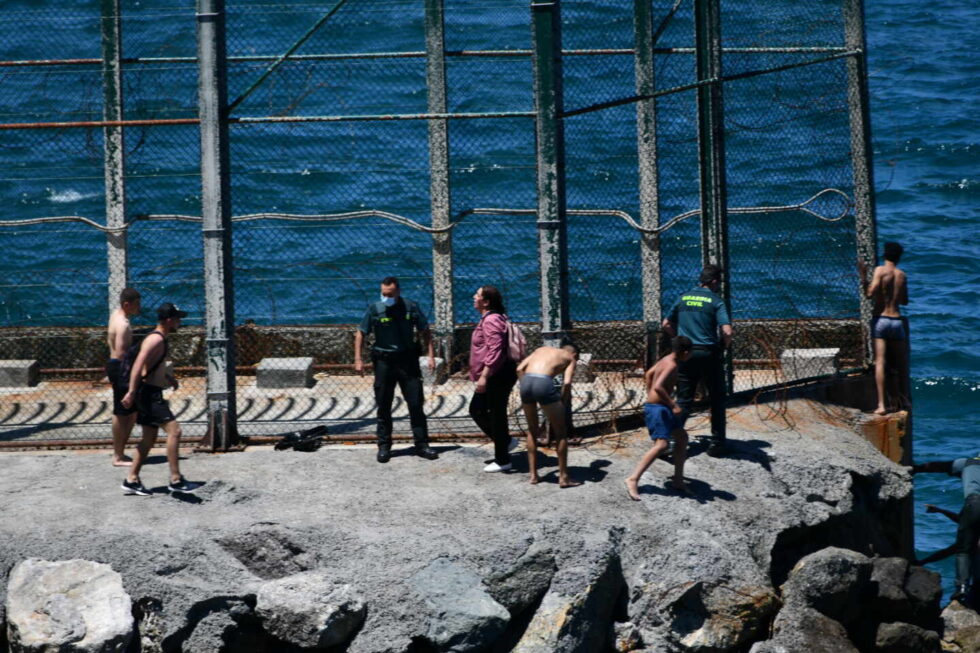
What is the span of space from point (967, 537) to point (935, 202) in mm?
18642

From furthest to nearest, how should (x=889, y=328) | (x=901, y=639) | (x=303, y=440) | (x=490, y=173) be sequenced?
(x=490, y=173) < (x=889, y=328) < (x=303, y=440) < (x=901, y=639)

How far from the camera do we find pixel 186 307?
81.6 feet

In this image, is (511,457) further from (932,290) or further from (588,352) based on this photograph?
(932,290)

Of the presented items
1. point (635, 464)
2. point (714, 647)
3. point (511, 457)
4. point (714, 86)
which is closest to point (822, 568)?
point (714, 647)

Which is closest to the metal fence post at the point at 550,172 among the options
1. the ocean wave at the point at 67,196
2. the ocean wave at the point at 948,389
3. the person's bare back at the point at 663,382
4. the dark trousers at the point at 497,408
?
the dark trousers at the point at 497,408

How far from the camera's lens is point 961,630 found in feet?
41.0

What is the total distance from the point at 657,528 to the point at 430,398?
14.4 feet

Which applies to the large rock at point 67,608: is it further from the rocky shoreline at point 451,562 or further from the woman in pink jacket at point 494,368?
the woman in pink jacket at point 494,368

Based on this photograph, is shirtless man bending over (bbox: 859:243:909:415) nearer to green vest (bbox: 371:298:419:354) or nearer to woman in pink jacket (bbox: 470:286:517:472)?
woman in pink jacket (bbox: 470:286:517:472)

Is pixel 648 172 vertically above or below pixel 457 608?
above

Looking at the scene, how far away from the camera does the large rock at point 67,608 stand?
944 cm

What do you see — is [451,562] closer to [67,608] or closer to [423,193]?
[67,608]

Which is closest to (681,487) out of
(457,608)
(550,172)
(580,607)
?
(580,607)

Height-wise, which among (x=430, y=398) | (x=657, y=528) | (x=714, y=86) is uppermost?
(x=714, y=86)
